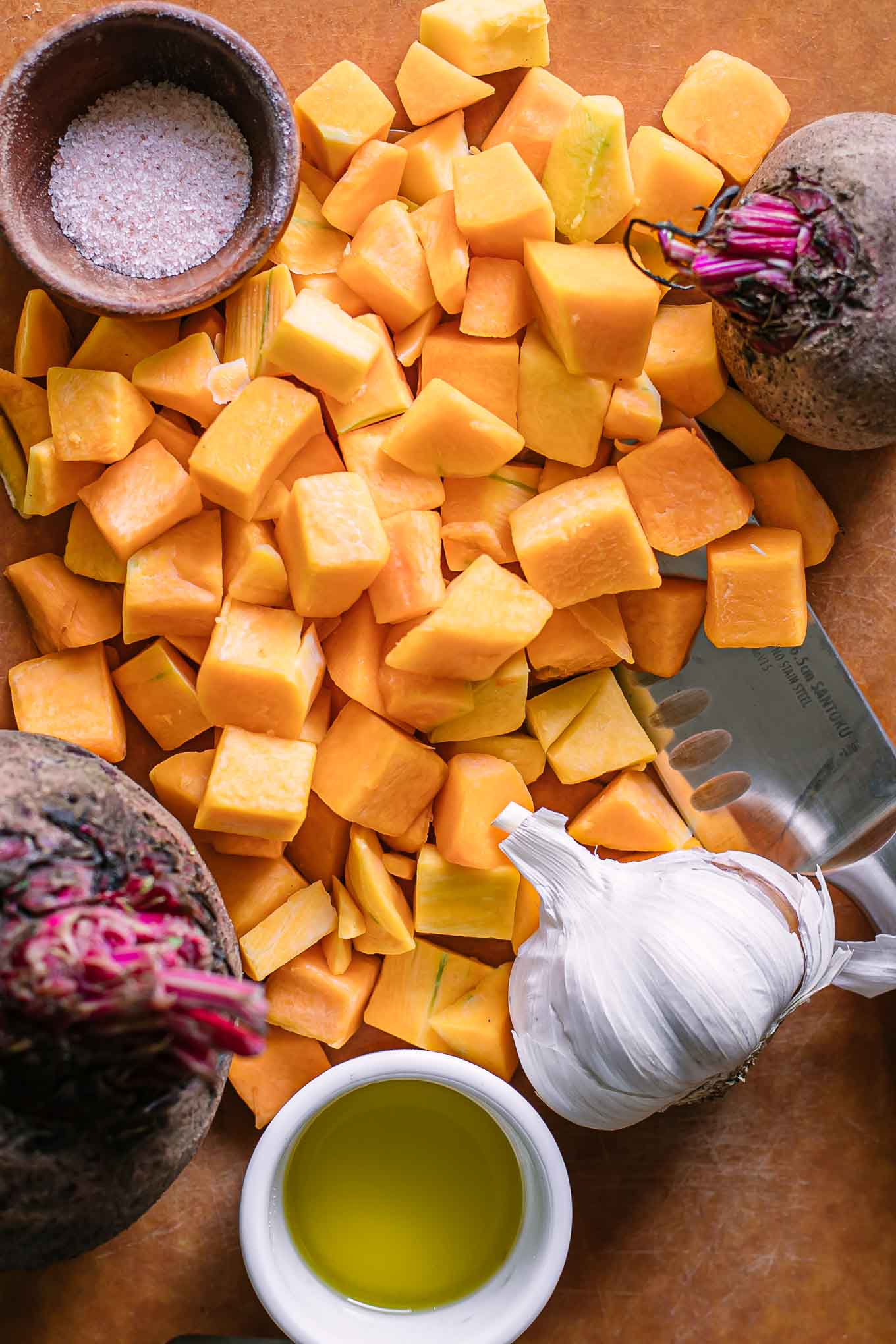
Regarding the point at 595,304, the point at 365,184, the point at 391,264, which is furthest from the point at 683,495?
the point at 365,184

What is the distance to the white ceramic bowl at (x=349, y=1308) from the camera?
148 centimetres

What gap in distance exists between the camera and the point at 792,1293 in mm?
1733

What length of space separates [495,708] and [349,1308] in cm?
88

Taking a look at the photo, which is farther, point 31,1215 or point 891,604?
point 891,604

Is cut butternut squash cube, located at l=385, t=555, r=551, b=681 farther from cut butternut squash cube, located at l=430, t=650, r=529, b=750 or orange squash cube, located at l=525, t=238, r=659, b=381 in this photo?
orange squash cube, located at l=525, t=238, r=659, b=381

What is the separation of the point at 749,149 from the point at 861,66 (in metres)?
0.28

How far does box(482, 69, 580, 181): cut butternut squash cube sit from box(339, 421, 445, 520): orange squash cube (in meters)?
0.45

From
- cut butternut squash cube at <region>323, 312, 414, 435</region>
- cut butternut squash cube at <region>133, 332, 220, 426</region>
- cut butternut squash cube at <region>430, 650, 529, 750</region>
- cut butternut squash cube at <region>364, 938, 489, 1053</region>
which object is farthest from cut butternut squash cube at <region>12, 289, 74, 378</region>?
cut butternut squash cube at <region>364, 938, 489, 1053</region>

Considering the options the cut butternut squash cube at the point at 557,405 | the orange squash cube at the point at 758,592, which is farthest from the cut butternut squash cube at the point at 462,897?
the cut butternut squash cube at the point at 557,405

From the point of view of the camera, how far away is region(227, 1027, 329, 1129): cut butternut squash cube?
1619 mm

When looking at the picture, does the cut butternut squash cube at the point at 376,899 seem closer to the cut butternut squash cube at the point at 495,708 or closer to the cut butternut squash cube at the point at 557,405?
the cut butternut squash cube at the point at 495,708

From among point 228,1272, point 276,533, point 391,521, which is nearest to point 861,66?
point 391,521

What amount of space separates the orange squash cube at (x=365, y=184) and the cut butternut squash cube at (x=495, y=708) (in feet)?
2.23

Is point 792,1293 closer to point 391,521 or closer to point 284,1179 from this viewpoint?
point 284,1179
